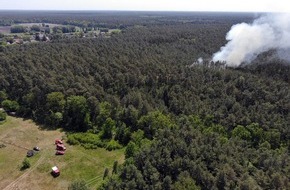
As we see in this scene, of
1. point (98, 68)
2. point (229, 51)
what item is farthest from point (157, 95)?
point (229, 51)

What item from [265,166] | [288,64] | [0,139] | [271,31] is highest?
[271,31]

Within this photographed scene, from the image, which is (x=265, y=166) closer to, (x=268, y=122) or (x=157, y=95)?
(x=268, y=122)

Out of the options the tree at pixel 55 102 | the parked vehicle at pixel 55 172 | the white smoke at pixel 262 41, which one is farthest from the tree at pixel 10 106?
the white smoke at pixel 262 41

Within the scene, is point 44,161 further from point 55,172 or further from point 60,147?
point 55,172

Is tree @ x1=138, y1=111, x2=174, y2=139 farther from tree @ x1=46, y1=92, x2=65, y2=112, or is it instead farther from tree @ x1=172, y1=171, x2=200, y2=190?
tree @ x1=46, y1=92, x2=65, y2=112

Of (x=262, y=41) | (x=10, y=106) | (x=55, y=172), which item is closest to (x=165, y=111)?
(x=55, y=172)

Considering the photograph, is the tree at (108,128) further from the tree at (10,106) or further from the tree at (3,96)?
the tree at (3,96)

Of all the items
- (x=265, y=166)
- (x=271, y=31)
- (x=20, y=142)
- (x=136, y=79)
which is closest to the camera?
(x=265, y=166)
